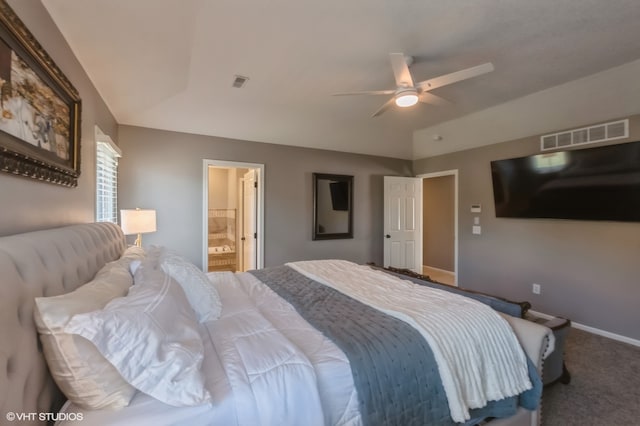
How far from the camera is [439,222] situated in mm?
6668

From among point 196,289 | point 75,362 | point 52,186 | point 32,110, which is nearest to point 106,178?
point 52,186

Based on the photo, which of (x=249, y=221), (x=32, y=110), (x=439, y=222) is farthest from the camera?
(x=439, y=222)

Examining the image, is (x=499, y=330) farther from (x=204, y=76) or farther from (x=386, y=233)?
(x=386, y=233)

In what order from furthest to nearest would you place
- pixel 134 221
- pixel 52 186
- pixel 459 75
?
1. pixel 134 221
2. pixel 459 75
3. pixel 52 186

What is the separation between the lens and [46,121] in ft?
5.10

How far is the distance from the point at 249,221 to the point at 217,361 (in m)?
3.71

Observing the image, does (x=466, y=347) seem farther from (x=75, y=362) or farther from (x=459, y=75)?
(x=459, y=75)

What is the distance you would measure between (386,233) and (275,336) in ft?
13.8

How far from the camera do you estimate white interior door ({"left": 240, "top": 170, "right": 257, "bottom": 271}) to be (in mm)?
4602

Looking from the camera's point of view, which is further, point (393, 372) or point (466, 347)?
point (466, 347)

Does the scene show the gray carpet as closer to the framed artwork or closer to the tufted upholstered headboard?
the tufted upholstered headboard

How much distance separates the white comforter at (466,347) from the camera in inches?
55.0

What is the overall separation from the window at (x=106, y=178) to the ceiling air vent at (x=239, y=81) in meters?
1.34

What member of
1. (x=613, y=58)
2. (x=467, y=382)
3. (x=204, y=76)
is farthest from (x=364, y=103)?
(x=467, y=382)
